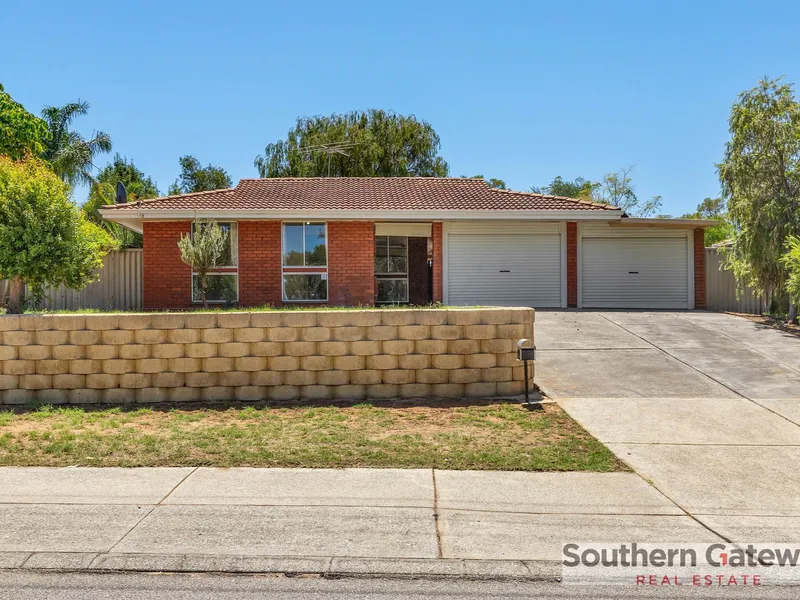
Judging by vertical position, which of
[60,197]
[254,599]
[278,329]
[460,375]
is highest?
[60,197]

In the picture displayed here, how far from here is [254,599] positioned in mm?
3400

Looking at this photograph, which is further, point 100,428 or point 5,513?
point 100,428

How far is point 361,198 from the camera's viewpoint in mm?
17031

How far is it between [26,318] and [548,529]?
727 cm

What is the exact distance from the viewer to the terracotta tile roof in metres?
15.5

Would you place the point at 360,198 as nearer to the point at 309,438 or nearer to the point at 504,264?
the point at 504,264

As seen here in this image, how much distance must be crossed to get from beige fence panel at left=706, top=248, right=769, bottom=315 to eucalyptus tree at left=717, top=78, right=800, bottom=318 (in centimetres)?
253

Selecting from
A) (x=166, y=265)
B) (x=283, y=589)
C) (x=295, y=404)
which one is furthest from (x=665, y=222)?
→ (x=283, y=589)

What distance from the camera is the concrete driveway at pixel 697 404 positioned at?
193 inches

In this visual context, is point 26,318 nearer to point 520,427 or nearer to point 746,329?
point 520,427

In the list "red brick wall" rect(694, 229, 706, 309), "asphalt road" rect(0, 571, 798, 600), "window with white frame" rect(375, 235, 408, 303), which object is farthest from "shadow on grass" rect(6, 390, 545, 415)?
"red brick wall" rect(694, 229, 706, 309)

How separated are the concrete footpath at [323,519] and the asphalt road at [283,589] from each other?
0.09m

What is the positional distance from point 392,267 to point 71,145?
18065 mm

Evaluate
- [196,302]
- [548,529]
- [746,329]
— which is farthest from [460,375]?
[196,302]
